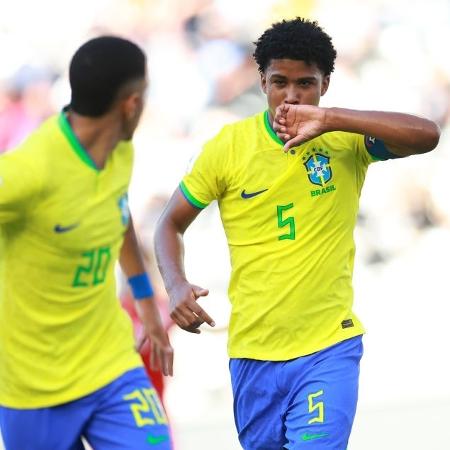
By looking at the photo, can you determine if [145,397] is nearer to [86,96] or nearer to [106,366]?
[106,366]

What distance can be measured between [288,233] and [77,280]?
1179 mm

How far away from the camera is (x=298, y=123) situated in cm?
496

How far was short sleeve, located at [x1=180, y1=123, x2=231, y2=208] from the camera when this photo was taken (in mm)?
5301

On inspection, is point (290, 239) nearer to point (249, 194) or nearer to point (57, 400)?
point (249, 194)

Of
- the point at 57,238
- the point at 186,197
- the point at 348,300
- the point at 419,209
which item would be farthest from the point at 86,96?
the point at 419,209

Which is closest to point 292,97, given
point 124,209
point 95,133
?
point 124,209

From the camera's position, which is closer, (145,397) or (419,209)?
(145,397)

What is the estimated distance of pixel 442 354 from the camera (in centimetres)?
977

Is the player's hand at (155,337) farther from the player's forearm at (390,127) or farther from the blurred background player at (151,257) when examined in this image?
the blurred background player at (151,257)

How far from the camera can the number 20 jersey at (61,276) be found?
416cm

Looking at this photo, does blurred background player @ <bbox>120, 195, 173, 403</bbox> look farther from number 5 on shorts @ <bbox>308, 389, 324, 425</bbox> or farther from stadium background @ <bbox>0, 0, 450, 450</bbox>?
number 5 on shorts @ <bbox>308, 389, 324, 425</bbox>

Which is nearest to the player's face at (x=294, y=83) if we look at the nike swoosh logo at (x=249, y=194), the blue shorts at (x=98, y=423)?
the nike swoosh logo at (x=249, y=194)

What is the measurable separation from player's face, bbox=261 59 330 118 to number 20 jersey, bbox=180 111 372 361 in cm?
18

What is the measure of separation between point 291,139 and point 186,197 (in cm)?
63
